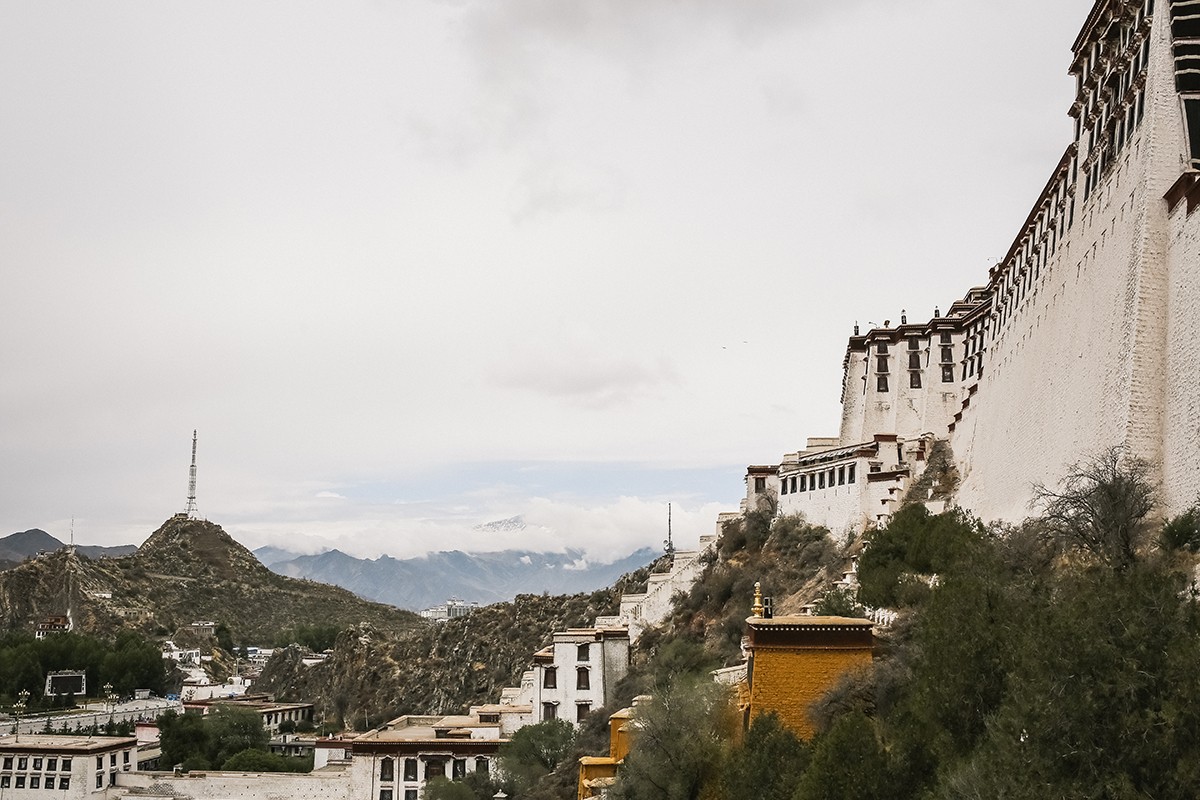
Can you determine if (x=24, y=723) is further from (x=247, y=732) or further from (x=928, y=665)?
(x=928, y=665)

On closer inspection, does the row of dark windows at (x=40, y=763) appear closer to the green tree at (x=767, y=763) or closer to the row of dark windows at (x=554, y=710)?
the row of dark windows at (x=554, y=710)

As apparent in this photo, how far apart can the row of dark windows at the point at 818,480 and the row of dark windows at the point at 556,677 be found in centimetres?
1362

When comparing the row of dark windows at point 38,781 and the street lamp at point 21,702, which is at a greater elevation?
the street lamp at point 21,702

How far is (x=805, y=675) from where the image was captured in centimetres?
2445

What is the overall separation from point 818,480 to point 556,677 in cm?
1512

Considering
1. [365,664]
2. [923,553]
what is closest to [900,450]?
[923,553]

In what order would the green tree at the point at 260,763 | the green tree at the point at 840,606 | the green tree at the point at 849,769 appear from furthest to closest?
the green tree at the point at 260,763, the green tree at the point at 840,606, the green tree at the point at 849,769

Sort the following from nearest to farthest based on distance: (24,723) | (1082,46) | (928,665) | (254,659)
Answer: (928,665), (1082,46), (24,723), (254,659)

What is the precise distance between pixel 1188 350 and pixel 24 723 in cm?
7186

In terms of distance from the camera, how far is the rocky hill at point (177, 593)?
13462 cm

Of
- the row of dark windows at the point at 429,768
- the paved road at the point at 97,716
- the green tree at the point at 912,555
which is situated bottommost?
the paved road at the point at 97,716

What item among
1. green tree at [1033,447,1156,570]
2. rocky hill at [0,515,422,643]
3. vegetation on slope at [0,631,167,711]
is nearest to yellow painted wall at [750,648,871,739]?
green tree at [1033,447,1156,570]

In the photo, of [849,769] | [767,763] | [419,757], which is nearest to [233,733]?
[419,757]

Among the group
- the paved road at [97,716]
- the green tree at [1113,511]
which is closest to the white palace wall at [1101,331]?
the green tree at [1113,511]
